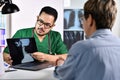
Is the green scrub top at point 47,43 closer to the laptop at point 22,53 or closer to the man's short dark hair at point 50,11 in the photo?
the man's short dark hair at point 50,11

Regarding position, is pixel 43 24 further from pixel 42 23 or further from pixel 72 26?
pixel 72 26

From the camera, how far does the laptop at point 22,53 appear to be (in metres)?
1.99

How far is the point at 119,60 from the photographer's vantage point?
3.96ft

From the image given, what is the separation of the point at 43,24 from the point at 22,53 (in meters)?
0.73

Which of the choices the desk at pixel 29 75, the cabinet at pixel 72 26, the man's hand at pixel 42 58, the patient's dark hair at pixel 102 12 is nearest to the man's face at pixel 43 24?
the man's hand at pixel 42 58

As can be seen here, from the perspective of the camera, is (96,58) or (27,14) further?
(27,14)

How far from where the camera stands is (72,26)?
3381mm

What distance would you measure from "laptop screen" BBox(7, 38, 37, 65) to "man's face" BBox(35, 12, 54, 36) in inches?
22.8

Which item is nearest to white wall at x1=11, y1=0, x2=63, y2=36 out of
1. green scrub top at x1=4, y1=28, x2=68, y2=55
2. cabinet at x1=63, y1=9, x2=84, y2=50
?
green scrub top at x1=4, y1=28, x2=68, y2=55

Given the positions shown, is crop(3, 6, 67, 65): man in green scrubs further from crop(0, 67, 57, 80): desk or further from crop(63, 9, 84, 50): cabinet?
crop(0, 67, 57, 80): desk

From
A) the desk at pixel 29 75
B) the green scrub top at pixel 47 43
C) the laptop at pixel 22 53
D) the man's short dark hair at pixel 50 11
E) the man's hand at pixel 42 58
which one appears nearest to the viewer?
the desk at pixel 29 75

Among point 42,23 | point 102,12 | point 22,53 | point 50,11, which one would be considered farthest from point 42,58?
point 102,12

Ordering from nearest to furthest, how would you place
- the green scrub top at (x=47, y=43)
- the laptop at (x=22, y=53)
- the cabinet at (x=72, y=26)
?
the laptop at (x=22, y=53) → the green scrub top at (x=47, y=43) → the cabinet at (x=72, y=26)

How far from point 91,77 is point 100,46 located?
0.55 feet
